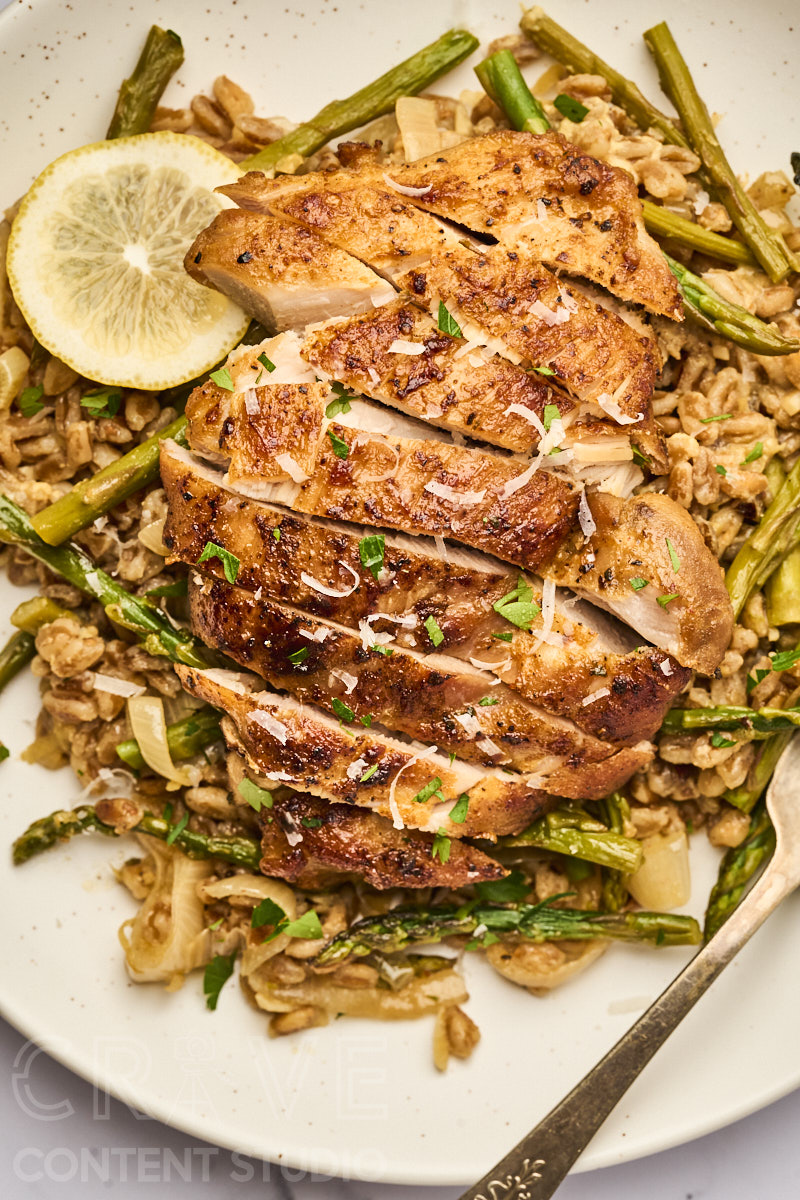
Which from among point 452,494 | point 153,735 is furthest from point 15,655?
point 452,494

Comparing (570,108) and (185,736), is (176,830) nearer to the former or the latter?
(185,736)

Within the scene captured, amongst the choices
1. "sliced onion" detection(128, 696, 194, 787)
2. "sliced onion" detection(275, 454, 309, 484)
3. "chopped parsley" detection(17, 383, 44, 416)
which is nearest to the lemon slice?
"chopped parsley" detection(17, 383, 44, 416)

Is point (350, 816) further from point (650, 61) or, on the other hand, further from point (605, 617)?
point (650, 61)

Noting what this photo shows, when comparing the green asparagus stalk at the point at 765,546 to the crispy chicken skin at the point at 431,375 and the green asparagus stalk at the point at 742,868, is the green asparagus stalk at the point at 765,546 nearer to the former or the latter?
the green asparagus stalk at the point at 742,868

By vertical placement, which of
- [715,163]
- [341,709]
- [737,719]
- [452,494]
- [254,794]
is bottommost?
[737,719]

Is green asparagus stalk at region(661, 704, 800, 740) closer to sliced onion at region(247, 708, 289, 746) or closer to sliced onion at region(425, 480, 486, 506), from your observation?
sliced onion at region(425, 480, 486, 506)

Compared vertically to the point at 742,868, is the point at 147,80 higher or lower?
higher

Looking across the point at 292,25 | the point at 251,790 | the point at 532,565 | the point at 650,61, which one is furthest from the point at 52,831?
the point at 650,61
